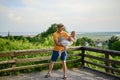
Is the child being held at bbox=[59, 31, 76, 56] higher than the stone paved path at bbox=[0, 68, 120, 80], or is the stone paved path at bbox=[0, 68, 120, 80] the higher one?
the child being held at bbox=[59, 31, 76, 56]

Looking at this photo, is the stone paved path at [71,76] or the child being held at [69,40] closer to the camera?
the child being held at [69,40]

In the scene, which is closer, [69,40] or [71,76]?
[69,40]

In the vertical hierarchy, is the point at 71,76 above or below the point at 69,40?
below

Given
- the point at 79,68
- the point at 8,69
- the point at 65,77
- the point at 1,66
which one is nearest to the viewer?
the point at 65,77

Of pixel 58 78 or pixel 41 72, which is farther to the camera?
pixel 41 72

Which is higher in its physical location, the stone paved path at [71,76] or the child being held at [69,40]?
the child being held at [69,40]

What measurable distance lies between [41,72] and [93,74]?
2107 millimetres

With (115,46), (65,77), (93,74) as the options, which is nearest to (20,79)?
(65,77)

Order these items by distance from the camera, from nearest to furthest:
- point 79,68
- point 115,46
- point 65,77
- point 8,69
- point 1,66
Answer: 1. point 65,77
2. point 8,69
3. point 1,66
4. point 79,68
5. point 115,46

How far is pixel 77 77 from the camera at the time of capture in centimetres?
807

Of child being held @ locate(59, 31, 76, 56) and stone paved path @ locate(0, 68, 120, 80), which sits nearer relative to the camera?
child being held @ locate(59, 31, 76, 56)

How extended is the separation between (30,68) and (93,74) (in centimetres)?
255

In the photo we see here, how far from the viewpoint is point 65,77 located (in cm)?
760

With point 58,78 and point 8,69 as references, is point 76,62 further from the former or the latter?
point 8,69
